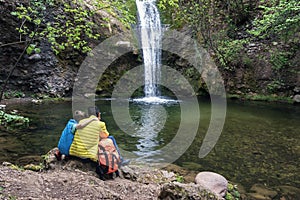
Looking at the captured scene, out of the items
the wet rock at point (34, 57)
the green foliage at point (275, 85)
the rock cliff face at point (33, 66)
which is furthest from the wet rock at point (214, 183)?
the wet rock at point (34, 57)

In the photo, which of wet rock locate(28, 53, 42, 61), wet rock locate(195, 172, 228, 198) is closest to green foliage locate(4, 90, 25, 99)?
wet rock locate(28, 53, 42, 61)

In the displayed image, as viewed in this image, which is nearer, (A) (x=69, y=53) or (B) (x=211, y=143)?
(B) (x=211, y=143)

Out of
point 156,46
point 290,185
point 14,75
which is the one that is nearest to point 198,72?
point 156,46

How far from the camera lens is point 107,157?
3.99 m

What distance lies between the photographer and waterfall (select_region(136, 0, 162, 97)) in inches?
680

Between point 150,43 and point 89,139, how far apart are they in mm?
14583

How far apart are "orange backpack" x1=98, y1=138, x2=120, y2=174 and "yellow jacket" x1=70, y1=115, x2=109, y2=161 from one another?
3.8 inches

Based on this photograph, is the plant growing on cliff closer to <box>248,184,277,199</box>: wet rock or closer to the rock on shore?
<box>248,184,277,199</box>: wet rock

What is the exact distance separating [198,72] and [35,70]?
1004 centimetres

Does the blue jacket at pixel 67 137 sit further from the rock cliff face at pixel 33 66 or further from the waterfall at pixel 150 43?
the waterfall at pixel 150 43

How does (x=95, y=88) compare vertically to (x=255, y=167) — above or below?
above

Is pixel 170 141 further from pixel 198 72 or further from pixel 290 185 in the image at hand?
pixel 198 72

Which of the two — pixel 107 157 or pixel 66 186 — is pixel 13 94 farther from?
pixel 66 186

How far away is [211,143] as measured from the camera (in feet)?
23.3
